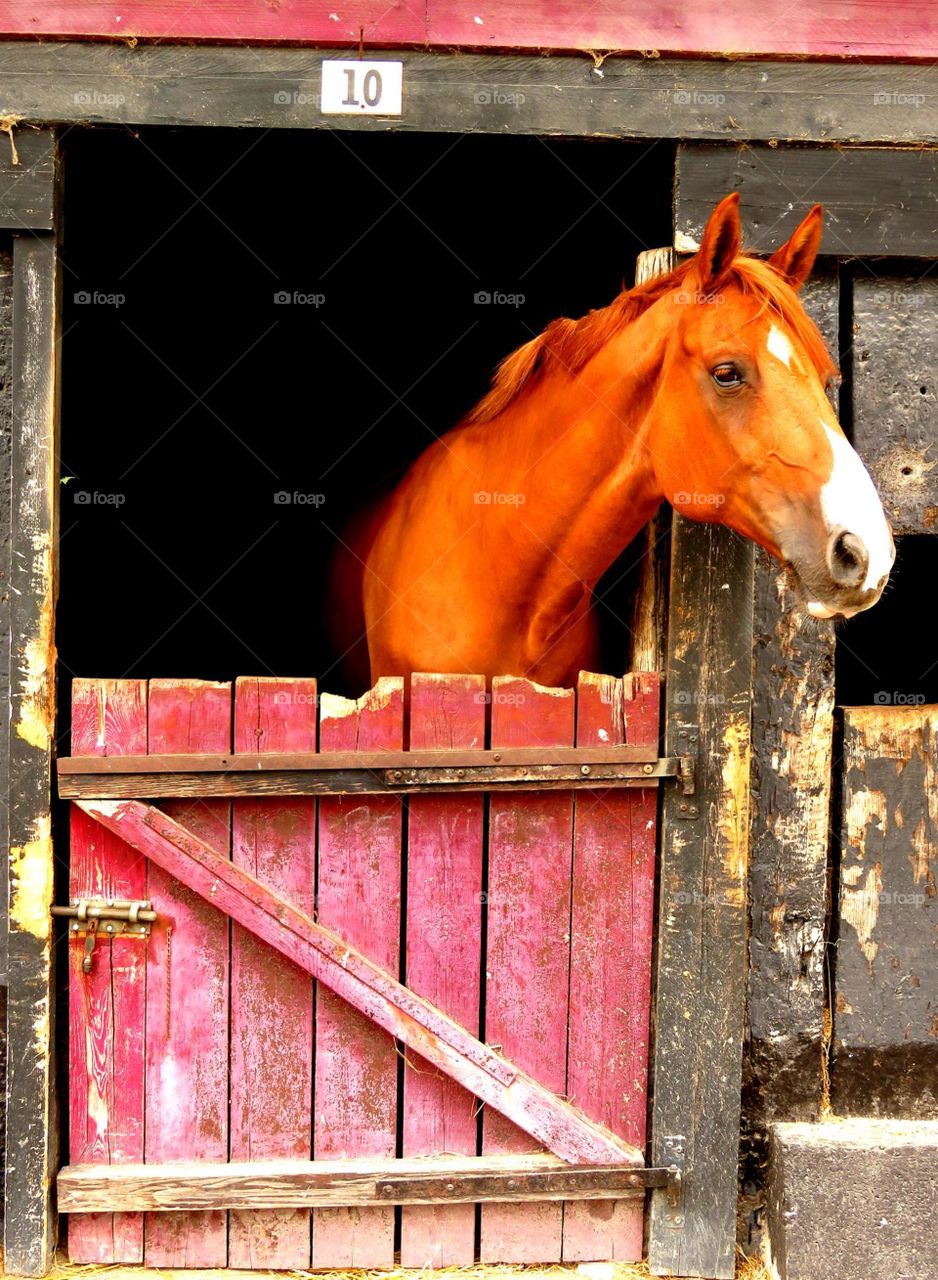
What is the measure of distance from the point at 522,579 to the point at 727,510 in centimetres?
83

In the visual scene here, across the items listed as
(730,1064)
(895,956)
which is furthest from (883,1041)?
(730,1064)

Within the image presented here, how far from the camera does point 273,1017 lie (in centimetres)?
276

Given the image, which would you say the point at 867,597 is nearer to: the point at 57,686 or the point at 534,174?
→ the point at 57,686

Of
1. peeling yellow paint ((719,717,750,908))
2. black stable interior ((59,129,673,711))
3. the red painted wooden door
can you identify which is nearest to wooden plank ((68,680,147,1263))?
the red painted wooden door

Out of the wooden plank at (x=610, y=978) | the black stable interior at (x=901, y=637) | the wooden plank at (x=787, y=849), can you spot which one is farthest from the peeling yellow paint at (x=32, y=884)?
the black stable interior at (x=901, y=637)

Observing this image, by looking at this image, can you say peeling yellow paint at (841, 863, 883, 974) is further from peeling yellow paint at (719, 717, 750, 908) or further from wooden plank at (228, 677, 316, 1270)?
wooden plank at (228, 677, 316, 1270)

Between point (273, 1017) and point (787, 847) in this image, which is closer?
point (273, 1017)

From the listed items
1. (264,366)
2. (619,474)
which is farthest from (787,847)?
(264,366)

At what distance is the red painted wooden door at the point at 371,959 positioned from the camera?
2.70 meters

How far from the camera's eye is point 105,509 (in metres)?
5.97

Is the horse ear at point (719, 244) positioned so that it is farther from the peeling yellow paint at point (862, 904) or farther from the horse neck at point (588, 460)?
the peeling yellow paint at point (862, 904)

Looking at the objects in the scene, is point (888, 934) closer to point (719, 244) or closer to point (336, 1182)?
point (336, 1182)

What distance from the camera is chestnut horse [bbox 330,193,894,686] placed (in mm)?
2348

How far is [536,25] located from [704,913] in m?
2.21
